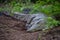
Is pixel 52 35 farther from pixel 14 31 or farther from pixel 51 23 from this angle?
pixel 14 31

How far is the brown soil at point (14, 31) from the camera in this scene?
3.15m

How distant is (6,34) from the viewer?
10.7 ft

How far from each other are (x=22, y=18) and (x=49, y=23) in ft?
4.11

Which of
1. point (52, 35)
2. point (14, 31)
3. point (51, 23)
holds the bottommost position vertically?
point (14, 31)

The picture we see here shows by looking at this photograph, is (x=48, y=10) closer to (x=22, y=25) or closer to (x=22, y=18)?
(x=22, y=25)

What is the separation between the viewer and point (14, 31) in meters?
3.47

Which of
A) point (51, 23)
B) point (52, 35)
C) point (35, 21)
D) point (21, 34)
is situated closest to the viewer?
point (52, 35)

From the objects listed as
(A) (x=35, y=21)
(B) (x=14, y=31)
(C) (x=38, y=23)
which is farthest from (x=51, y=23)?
(B) (x=14, y=31)

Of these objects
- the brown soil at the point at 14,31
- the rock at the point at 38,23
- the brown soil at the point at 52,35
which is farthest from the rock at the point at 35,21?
the brown soil at the point at 52,35

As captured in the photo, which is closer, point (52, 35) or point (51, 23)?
point (52, 35)

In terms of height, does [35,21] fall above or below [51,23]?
below

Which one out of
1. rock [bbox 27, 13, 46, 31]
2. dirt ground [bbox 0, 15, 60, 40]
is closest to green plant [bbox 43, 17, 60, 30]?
dirt ground [bbox 0, 15, 60, 40]

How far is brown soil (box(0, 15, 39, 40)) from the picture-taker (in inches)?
124

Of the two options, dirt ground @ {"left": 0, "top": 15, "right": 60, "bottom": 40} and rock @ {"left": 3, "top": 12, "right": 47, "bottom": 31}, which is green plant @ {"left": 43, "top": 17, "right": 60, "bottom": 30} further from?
rock @ {"left": 3, "top": 12, "right": 47, "bottom": 31}
